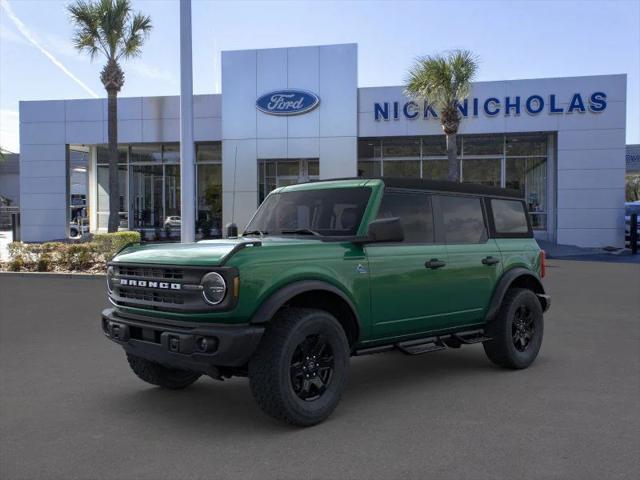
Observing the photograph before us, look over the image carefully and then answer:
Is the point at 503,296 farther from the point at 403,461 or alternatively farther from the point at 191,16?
the point at 191,16

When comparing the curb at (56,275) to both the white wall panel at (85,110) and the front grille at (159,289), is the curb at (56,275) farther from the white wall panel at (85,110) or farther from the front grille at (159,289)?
the white wall panel at (85,110)

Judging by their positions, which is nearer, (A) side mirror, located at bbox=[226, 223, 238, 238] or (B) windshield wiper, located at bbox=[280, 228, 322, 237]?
(B) windshield wiper, located at bbox=[280, 228, 322, 237]

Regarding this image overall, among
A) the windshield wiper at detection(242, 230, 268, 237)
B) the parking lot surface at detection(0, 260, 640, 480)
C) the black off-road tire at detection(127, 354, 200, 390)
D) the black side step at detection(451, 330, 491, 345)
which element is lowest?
the parking lot surface at detection(0, 260, 640, 480)

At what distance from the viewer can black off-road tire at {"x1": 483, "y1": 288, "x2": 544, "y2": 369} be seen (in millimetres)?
6129

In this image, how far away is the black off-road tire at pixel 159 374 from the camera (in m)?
5.39

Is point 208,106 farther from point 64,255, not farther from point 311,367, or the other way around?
point 311,367

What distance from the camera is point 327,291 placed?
4.69m

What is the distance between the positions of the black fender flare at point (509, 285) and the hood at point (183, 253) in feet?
7.00

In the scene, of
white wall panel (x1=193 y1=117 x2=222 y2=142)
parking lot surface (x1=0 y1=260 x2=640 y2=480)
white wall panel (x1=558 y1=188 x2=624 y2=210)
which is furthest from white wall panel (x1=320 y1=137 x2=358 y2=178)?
parking lot surface (x1=0 y1=260 x2=640 y2=480)

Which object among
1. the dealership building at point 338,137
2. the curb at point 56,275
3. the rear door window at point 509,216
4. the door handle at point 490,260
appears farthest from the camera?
the dealership building at point 338,137

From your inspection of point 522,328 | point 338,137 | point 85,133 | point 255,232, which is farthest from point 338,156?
point 255,232

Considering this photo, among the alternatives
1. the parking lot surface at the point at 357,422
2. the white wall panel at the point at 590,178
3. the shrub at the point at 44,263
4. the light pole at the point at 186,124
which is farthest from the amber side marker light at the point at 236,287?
the white wall panel at the point at 590,178

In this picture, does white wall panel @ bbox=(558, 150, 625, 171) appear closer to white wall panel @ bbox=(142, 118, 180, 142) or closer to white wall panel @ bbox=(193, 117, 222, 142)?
white wall panel @ bbox=(193, 117, 222, 142)

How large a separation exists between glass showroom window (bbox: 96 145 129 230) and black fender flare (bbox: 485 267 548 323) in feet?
85.6
